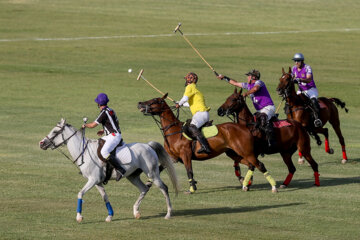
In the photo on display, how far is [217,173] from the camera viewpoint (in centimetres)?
2430

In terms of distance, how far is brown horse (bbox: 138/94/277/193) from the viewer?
69.8ft

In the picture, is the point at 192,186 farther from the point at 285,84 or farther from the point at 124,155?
the point at 285,84

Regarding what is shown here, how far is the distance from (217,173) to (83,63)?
98.8 ft

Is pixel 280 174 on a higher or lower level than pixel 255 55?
lower

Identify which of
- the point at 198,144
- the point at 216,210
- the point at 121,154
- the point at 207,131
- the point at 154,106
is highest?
the point at 154,106

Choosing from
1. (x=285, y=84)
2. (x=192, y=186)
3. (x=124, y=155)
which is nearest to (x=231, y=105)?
(x=192, y=186)

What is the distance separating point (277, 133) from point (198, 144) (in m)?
2.24

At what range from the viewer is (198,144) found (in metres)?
21.6

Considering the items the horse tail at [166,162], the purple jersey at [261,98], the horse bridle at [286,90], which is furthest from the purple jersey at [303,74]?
the horse tail at [166,162]

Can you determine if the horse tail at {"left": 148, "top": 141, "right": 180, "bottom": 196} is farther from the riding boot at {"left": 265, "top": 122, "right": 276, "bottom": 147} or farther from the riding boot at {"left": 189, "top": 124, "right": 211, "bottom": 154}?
the riding boot at {"left": 265, "top": 122, "right": 276, "bottom": 147}

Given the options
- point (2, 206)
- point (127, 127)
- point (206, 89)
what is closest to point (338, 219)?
point (2, 206)

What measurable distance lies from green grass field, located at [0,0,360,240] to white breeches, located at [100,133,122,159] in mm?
1510

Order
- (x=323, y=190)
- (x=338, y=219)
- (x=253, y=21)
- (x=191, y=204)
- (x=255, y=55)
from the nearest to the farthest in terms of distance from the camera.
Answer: (x=338, y=219), (x=191, y=204), (x=323, y=190), (x=255, y=55), (x=253, y=21)

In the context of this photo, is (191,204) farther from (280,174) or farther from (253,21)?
(253,21)
